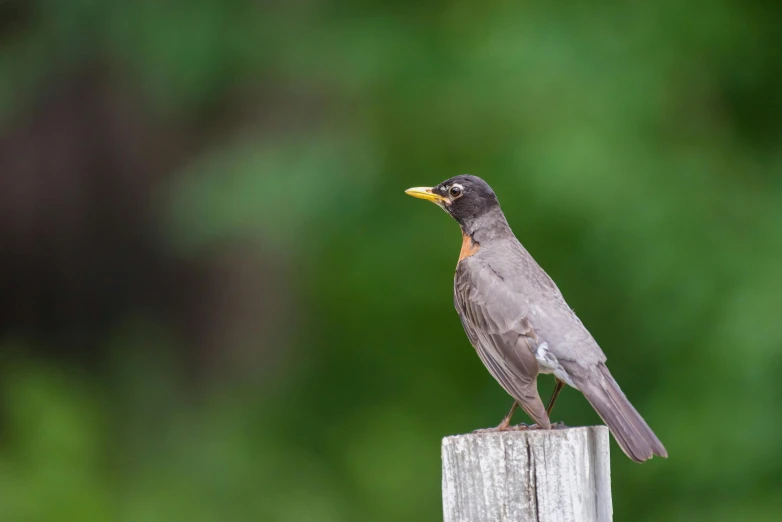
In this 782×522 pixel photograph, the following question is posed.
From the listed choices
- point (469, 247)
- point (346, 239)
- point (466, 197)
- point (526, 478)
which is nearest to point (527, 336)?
point (469, 247)

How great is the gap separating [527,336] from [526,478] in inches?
53.7

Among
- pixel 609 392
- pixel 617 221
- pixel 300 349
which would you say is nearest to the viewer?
pixel 609 392

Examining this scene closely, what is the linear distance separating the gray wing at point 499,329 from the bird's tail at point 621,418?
0.72 feet

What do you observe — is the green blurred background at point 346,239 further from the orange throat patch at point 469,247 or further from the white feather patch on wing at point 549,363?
the white feather patch on wing at point 549,363

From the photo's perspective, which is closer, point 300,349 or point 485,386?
point 485,386

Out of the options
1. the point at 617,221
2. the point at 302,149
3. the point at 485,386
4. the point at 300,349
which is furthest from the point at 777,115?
the point at 300,349

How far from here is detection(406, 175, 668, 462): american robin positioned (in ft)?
11.8

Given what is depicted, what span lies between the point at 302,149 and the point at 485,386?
2236 millimetres

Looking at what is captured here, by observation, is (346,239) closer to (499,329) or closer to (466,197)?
(466,197)

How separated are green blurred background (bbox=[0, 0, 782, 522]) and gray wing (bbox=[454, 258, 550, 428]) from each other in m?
2.40

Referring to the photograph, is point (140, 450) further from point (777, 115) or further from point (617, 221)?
point (777, 115)

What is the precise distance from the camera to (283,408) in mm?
8258

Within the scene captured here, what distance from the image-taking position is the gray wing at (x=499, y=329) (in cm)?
391

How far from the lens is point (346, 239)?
7.57m
